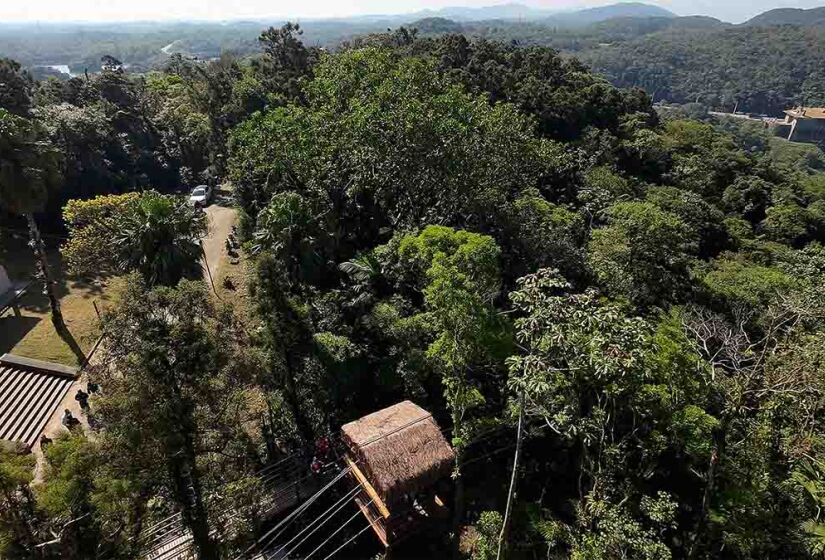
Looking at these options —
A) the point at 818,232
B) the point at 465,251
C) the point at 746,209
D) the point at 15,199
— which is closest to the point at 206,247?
the point at 15,199

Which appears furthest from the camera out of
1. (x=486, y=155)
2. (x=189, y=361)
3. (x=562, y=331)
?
(x=486, y=155)

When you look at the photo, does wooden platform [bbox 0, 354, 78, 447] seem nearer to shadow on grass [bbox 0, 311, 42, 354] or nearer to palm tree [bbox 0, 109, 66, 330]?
shadow on grass [bbox 0, 311, 42, 354]

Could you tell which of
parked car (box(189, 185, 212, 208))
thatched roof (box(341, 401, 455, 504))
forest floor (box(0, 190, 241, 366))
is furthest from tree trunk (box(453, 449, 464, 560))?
parked car (box(189, 185, 212, 208))

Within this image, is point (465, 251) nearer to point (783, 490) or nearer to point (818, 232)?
point (783, 490)

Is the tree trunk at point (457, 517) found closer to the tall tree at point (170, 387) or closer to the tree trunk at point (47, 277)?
the tall tree at point (170, 387)

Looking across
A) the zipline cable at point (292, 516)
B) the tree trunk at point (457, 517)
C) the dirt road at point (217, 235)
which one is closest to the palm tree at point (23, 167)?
the dirt road at point (217, 235)

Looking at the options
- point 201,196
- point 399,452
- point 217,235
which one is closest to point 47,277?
point 217,235
